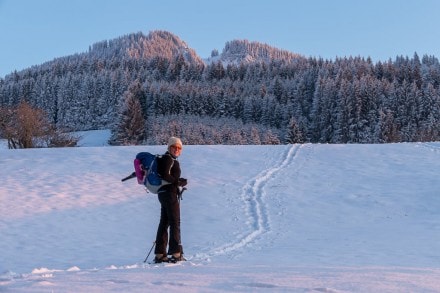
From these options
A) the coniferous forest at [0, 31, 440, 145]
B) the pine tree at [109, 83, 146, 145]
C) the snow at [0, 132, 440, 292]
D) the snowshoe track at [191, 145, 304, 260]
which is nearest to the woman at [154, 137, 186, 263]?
the snow at [0, 132, 440, 292]

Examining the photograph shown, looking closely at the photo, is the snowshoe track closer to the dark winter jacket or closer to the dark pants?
the dark pants

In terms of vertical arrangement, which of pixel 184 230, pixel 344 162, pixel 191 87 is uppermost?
pixel 191 87

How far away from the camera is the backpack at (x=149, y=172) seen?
891cm

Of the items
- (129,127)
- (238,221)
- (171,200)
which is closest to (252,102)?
(129,127)

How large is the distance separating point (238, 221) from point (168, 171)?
21.8 feet

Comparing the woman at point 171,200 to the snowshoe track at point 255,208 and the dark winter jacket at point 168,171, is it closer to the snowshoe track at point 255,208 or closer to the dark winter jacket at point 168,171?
the dark winter jacket at point 168,171

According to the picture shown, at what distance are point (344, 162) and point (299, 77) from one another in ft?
351

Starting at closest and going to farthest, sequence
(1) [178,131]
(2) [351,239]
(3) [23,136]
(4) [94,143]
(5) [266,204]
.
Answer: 1. (2) [351,239]
2. (5) [266,204]
3. (3) [23,136]
4. (1) [178,131]
5. (4) [94,143]

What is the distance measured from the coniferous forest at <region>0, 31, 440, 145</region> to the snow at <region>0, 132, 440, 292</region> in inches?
2067

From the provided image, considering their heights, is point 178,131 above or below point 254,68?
below

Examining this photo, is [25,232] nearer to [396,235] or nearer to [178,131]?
[396,235]

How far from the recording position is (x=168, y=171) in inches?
346

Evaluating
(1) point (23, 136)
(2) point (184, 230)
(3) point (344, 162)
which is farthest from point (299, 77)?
(2) point (184, 230)

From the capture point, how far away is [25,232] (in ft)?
44.8
